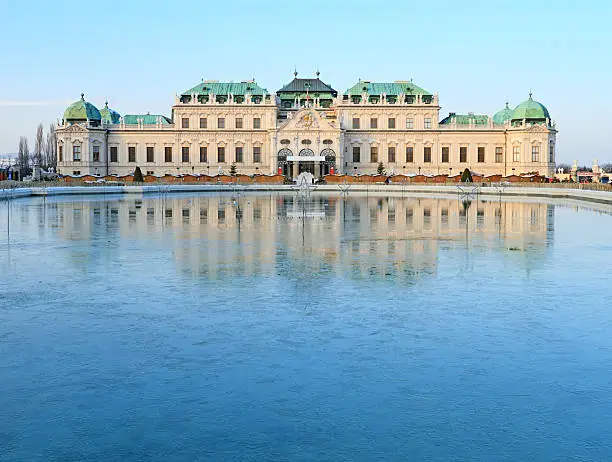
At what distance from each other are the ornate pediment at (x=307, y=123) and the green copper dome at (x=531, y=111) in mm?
27914

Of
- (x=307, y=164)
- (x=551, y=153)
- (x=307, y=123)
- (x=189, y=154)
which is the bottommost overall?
(x=307, y=164)

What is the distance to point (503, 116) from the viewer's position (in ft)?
410

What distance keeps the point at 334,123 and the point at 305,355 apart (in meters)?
103

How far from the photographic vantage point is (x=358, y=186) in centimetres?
9094

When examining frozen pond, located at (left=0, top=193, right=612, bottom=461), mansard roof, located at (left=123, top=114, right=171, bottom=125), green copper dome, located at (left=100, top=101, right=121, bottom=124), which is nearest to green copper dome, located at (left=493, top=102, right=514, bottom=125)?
mansard roof, located at (left=123, top=114, right=171, bottom=125)

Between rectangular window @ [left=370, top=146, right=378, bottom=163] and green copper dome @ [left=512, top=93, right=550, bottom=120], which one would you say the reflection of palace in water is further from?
green copper dome @ [left=512, top=93, right=550, bottom=120]

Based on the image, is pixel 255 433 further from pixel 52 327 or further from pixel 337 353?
pixel 52 327

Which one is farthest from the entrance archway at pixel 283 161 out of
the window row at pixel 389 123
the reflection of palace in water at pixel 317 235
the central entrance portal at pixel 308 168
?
the reflection of palace in water at pixel 317 235

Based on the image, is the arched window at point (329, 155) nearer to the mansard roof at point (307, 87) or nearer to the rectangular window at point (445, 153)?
the mansard roof at point (307, 87)

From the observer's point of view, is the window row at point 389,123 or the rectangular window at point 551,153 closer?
the rectangular window at point 551,153

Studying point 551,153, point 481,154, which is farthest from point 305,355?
point 551,153

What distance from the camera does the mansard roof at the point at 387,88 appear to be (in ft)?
382

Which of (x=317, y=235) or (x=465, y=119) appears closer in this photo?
(x=317, y=235)

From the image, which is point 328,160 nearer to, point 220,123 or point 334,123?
point 334,123
